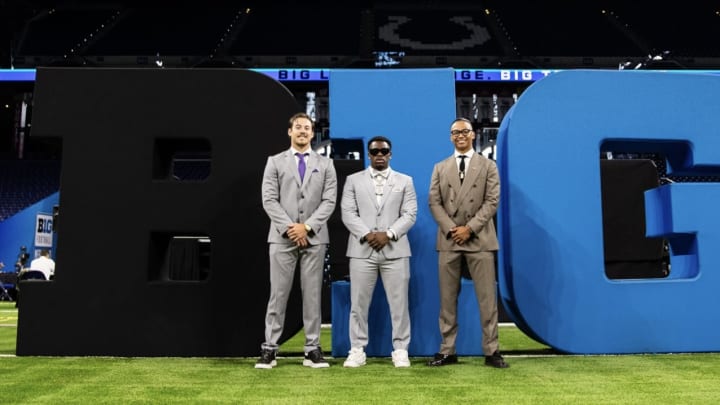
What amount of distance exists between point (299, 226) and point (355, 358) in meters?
0.93

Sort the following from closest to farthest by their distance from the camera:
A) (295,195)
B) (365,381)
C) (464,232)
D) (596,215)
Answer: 1. (365,381)
2. (464,232)
3. (295,195)
4. (596,215)

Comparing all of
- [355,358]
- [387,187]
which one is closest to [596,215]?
[387,187]

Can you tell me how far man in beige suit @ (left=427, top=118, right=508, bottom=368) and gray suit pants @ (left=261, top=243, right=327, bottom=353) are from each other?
81cm

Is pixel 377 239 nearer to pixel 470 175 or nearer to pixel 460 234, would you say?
pixel 460 234

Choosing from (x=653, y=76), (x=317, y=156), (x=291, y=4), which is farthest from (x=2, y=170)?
(x=653, y=76)

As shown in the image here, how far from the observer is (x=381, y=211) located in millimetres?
3939

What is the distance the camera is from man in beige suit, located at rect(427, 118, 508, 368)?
3.79 metres

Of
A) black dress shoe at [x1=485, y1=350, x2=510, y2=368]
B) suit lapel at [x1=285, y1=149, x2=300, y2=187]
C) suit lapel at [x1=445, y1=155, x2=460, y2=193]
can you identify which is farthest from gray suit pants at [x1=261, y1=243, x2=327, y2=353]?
black dress shoe at [x1=485, y1=350, x2=510, y2=368]

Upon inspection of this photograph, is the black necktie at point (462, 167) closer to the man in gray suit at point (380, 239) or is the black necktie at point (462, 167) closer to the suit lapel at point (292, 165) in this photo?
the man in gray suit at point (380, 239)

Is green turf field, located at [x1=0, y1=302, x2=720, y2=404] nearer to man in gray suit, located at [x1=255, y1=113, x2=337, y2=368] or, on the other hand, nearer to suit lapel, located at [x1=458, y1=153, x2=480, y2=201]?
man in gray suit, located at [x1=255, y1=113, x2=337, y2=368]

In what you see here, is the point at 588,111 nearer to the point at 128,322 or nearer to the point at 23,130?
the point at 128,322

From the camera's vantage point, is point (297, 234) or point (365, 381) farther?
point (297, 234)

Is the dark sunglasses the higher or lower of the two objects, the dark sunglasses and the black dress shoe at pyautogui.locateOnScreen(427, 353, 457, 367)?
the higher

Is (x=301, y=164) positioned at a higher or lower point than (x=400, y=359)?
higher
